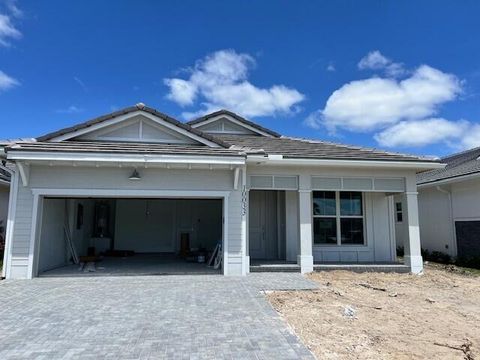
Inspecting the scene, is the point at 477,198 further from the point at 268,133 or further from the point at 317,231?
the point at 268,133

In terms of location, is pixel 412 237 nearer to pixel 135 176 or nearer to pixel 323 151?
pixel 323 151

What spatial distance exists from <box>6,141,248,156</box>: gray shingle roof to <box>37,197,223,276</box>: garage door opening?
262 centimetres

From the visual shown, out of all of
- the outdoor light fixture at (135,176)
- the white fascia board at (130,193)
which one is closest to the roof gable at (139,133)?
the outdoor light fixture at (135,176)

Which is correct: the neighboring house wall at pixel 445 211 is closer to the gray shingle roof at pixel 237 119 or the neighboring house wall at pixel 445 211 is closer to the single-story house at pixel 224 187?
the single-story house at pixel 224 187

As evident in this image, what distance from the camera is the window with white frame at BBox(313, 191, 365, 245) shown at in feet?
38.1

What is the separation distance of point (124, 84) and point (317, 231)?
1086cm

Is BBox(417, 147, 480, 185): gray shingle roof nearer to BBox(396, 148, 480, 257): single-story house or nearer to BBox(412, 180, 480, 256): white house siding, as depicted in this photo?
BBox(396, 148, 480, 257): single-story house

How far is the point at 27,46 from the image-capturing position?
12.2m

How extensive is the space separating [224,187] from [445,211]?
10138 millimetres

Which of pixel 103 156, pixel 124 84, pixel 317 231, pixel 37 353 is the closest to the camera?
pixel 37 353

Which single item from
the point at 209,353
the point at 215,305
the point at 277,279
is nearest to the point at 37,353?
the point at 209,353

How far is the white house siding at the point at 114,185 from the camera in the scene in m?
8.89

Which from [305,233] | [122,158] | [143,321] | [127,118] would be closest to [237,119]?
[127,118]

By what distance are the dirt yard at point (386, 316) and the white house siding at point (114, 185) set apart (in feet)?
8.74
